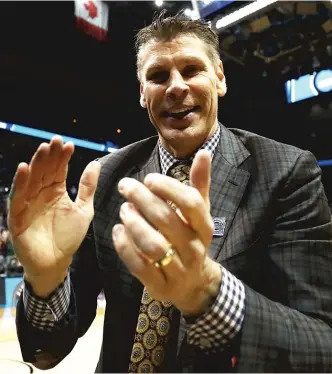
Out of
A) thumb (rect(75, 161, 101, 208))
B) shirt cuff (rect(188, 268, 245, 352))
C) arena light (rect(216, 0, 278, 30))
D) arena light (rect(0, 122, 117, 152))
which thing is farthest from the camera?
arena light (rect(0, 122, 117, 152))

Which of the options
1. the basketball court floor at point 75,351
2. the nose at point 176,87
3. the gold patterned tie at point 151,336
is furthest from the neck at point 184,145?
the basketball court floor at point 75,351

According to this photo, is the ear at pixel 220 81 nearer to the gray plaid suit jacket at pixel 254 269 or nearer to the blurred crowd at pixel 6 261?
the gray plaid suit jacket at pixel 254 269

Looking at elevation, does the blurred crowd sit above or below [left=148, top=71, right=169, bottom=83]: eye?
below

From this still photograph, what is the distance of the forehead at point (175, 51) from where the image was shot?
3.45 ft

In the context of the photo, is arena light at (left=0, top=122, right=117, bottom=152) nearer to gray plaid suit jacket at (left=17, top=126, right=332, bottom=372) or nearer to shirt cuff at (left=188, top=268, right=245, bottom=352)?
gray plaid suit jacket at (left=17, top=126, right=332, bottom=372)

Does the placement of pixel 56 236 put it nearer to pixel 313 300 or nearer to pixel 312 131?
pixel 313 300

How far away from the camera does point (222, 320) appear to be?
26.3 inches

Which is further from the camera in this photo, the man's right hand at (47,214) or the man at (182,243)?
the man's right hand at (47,214)

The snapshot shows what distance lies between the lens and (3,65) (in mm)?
6609

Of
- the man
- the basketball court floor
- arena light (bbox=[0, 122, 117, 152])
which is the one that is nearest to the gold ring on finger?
the man

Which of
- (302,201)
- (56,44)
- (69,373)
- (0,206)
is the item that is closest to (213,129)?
(302,201)

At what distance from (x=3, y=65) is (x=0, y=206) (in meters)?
2.65

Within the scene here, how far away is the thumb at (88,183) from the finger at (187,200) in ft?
0.80

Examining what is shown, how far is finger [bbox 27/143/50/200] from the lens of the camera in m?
0.70
